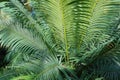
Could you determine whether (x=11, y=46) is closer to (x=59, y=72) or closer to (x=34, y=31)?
(x=34, y=31)

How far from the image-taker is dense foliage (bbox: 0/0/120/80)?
404 centimetres

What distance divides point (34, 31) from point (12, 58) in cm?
61

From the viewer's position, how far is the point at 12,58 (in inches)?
196

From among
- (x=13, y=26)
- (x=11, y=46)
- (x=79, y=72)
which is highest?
(x=13, y=26)

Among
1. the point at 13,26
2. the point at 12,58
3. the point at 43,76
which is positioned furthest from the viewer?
the point at 12,58

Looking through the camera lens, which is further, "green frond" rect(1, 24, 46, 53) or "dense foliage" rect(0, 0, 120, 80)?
"green frond" rect(1, 24, 46, 53)

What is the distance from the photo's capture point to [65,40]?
4438 mm

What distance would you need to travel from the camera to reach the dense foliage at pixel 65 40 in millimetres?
4035

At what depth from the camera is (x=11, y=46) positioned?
4.60m

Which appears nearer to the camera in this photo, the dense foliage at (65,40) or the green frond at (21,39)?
the dense foliage at (65,40)

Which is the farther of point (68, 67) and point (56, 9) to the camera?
point (68, 67)

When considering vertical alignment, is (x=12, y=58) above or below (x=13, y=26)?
below

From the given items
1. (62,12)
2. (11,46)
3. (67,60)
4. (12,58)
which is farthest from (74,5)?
(12,58)

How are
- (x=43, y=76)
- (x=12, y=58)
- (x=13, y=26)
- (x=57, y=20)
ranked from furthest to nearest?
(x=12, y=58) < (x=13, y=26) < (x=57, y=20) < (x=43, y=76)
